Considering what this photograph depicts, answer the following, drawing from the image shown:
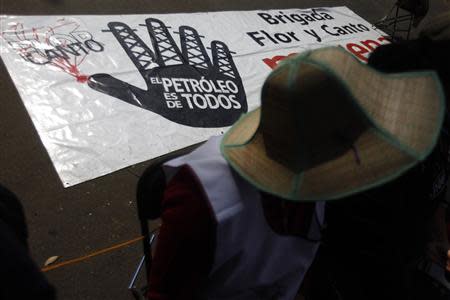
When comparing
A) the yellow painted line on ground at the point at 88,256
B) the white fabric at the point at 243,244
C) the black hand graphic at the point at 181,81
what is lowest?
the yellow painted line on ground at the point at 88,256

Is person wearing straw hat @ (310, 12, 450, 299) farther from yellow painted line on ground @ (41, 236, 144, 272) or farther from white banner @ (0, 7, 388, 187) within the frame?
white banner @ (0, 7, 388, 187)

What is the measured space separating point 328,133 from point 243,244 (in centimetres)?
33

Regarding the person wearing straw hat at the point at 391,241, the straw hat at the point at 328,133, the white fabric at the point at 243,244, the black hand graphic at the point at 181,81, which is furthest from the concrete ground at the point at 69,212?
the straw hat at the point at 328,133

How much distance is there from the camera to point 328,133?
0.85 metres

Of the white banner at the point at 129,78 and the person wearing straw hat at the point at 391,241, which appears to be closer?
the person wearing straw hat at the point at 391,241

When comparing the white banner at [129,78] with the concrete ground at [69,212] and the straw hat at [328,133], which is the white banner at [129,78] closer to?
the concrete ground at [69,212]

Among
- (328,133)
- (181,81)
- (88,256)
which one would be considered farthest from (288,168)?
(181,81)

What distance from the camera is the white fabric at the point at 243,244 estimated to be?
0.93 metres

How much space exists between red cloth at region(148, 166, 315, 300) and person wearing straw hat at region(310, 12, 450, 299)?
14 centimetres

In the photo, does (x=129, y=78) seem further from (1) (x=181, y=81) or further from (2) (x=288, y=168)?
(2) (x=288, y=168)

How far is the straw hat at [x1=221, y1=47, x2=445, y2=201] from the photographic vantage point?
2.69 ft

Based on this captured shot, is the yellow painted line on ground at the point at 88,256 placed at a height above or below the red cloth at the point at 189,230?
below

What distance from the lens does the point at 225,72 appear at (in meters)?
3.33

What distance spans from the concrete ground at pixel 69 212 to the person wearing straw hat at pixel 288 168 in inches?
44.8
